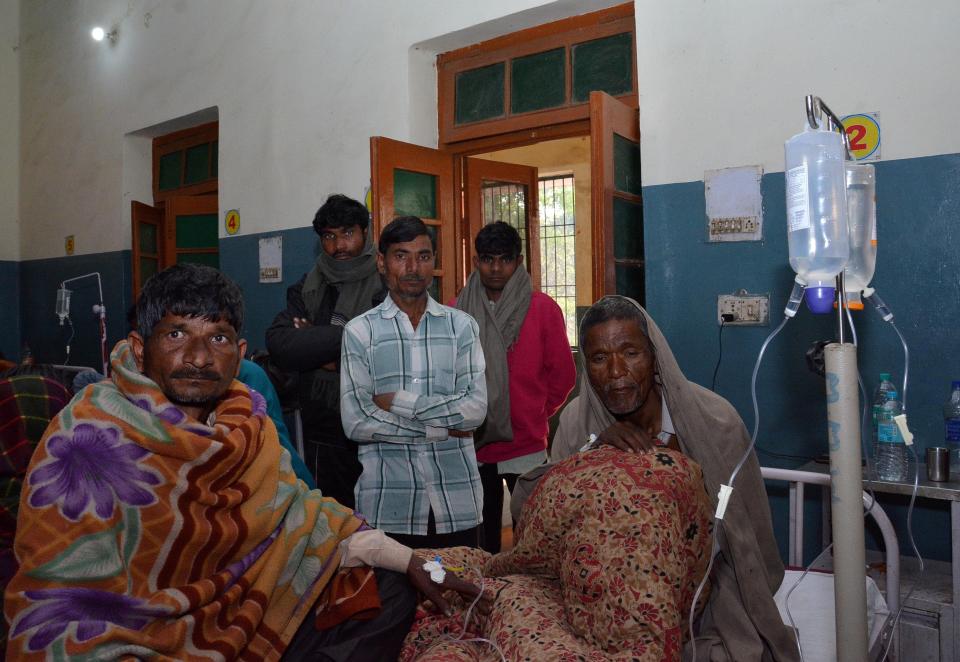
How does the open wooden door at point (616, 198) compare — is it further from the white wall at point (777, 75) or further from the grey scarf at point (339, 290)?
the grey scarf at point (339, 290)

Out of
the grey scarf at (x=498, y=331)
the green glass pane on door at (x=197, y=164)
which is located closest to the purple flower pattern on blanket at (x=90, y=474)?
the grey scarf at (x=498, y=331)

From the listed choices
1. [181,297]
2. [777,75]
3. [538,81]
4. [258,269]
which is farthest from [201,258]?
[181,297]


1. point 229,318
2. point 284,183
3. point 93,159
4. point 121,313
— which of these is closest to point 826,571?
point 229,318

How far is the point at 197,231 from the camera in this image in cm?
639

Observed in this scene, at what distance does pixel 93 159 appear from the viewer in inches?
278

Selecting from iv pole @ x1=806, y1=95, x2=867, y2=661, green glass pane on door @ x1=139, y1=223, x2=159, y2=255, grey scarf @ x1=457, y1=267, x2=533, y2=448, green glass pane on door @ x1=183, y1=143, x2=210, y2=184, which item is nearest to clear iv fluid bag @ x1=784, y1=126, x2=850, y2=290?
iv pole @ x1=806, y1=95, x2=867, y2=661

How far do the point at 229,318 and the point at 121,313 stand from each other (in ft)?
19.4

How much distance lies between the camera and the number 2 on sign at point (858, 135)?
10.1ft

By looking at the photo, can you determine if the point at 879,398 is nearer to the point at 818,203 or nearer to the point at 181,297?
the point at 818,203

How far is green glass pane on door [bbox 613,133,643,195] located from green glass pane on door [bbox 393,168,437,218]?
1264 millimetres

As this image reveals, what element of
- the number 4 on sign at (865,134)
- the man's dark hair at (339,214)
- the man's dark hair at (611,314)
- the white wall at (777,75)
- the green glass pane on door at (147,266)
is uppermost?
the white wall at (777,75)

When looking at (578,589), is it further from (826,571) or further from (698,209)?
(698,209)

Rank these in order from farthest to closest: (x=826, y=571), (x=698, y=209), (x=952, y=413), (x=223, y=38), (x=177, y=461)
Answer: (x=223, y=38)
(x=698, y=209)
(x=952, y=413)
(x=826, y=571)
(x=177, y=461)

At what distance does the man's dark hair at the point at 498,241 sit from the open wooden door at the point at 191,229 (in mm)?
3566
